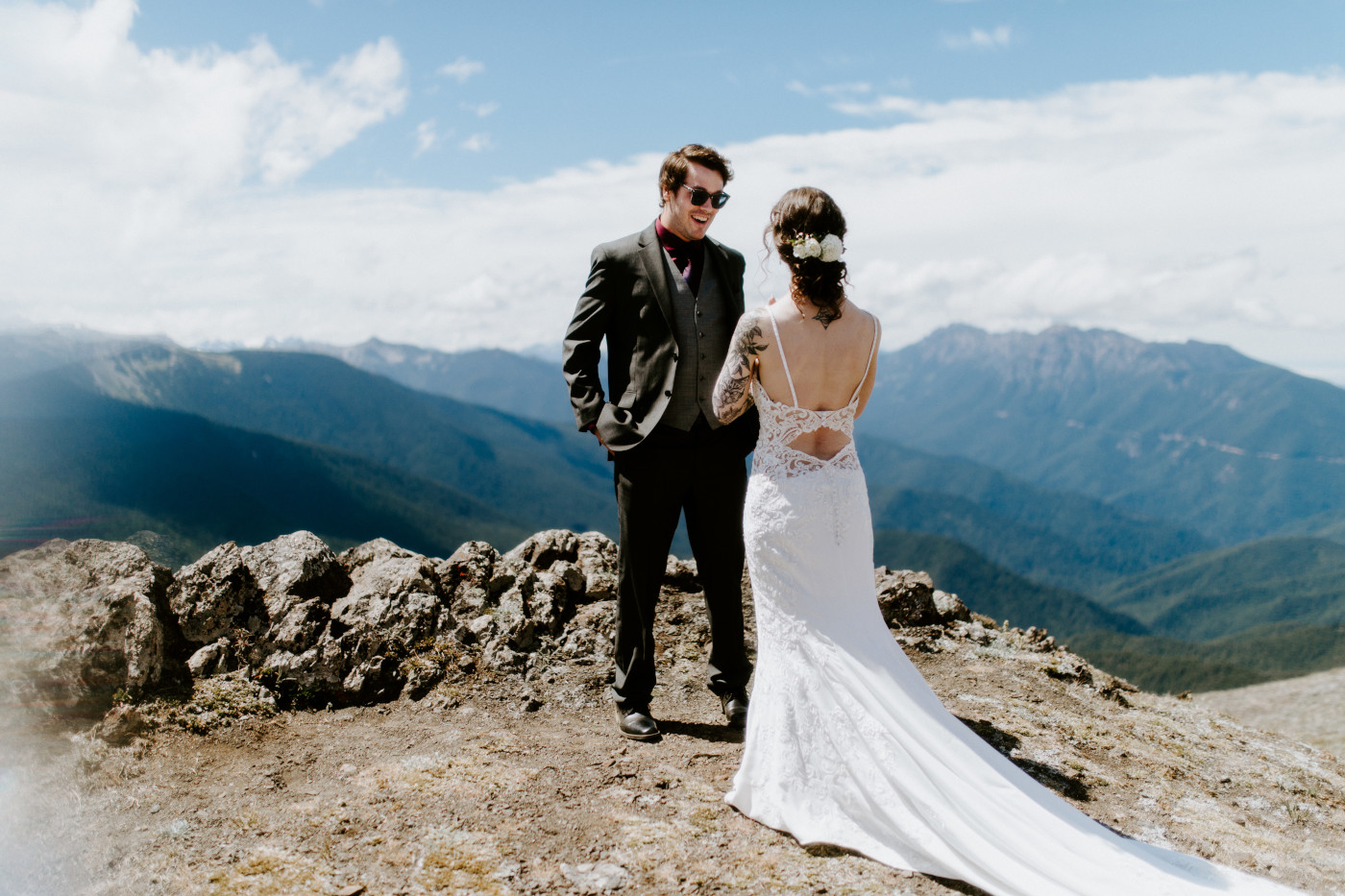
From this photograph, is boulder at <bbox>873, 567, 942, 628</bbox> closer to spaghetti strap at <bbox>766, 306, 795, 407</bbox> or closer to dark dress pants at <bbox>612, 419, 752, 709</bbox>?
dark dress pants at <bbox>612, 419, 752, 709</bbox>

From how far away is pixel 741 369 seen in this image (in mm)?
4301

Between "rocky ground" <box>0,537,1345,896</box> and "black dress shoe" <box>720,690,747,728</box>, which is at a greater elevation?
"black dress shoe" <box>720,690,747,728</box>

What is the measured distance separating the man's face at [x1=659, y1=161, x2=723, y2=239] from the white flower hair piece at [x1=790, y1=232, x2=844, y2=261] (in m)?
1.00

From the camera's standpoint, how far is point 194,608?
20.3 ft

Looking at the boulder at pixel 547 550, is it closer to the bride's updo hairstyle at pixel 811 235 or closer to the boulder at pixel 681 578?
the boulder at pixel 681 578

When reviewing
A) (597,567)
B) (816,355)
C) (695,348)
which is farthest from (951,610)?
(816,355)

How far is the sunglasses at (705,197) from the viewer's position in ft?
15.5

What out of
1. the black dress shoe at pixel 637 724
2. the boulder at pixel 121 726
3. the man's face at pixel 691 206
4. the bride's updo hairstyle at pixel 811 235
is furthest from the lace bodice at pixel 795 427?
the boulder at pixel 121 726

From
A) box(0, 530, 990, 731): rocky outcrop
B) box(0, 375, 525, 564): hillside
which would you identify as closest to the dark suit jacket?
box(0, 530, 990, 731): rocky outcrop

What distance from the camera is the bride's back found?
4180 mm

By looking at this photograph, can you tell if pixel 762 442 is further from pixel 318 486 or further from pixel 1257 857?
pixel 318 486

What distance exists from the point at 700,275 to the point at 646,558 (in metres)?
1.82

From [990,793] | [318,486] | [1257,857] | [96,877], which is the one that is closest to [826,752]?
[990,793]

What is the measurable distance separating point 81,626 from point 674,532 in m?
4.16
